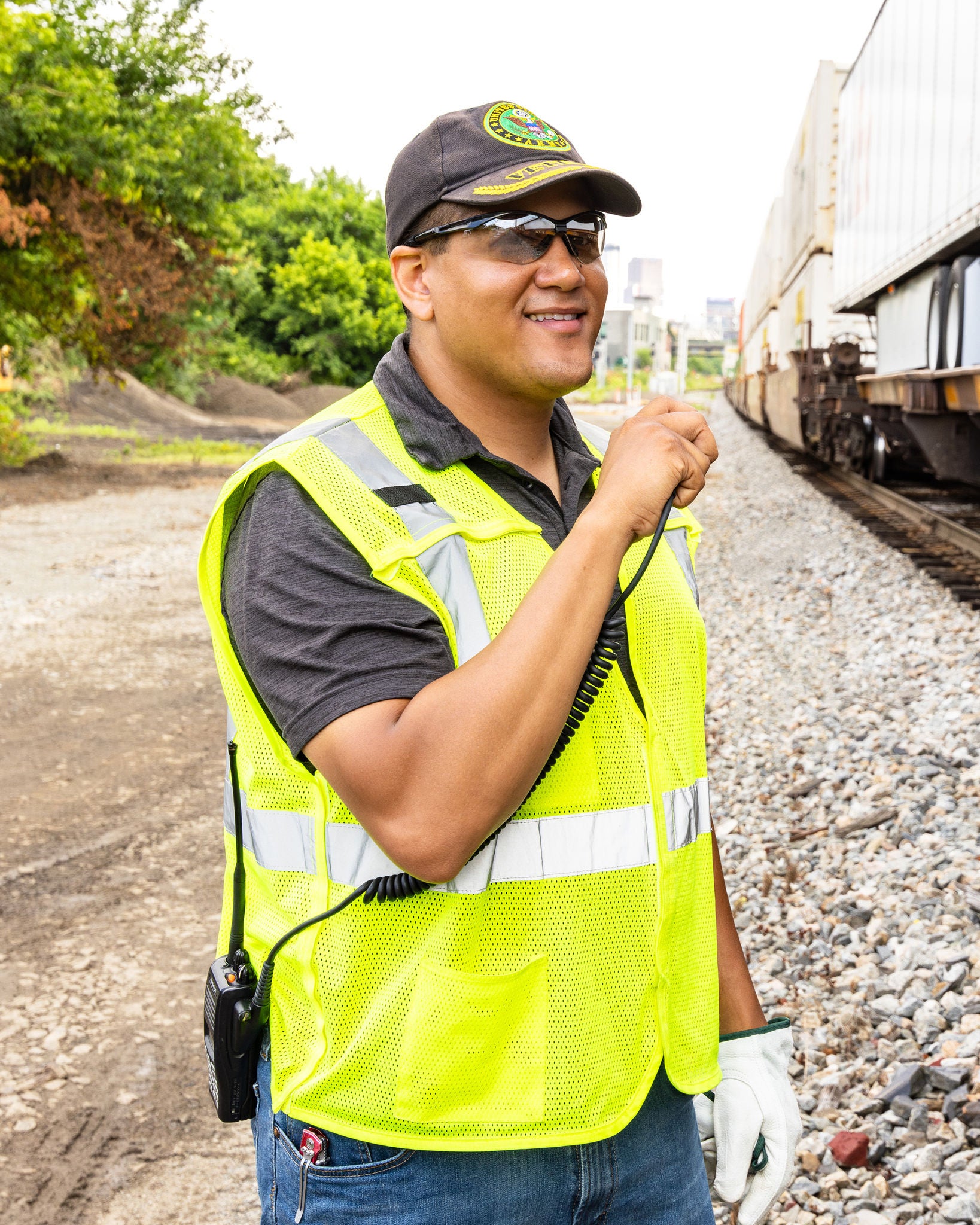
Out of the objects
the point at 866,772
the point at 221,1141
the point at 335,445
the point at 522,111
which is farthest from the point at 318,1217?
the point at 866,772

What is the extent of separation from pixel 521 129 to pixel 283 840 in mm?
1003

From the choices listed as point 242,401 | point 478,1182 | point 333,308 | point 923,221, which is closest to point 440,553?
point 478,1182

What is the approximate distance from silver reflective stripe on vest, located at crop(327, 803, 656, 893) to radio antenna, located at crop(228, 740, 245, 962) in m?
0.25

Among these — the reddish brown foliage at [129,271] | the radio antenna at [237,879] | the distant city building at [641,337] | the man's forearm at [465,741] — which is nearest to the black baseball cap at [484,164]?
the man's forearm at [465,741]

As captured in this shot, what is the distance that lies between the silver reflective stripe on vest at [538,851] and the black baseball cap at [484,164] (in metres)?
0.81

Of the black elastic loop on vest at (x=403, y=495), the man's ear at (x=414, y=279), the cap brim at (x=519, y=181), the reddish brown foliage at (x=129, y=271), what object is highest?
the reddish brown foliage at (x=129, y=271)

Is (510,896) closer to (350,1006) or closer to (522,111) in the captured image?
(350,1006)

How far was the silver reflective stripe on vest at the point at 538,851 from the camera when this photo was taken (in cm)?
142

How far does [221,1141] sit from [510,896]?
2422 millimetres

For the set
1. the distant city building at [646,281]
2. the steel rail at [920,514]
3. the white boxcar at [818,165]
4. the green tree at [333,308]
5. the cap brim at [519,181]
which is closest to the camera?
the cap brim at [519,181]

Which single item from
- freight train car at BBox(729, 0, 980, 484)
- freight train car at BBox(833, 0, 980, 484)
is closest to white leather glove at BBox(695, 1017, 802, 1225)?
freight train car at BBox(833, 0, 980, 484)

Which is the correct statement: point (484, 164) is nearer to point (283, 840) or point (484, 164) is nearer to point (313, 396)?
point (283, 840)

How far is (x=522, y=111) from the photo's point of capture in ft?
5.49

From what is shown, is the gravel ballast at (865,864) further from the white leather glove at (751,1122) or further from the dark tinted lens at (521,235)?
the dark tinted lens at (521,235)
